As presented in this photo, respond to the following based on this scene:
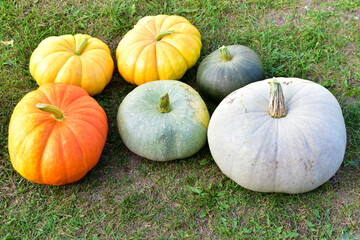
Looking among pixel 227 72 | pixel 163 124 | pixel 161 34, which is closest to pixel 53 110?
pixel 163 124

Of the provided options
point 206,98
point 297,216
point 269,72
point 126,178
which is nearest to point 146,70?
point 206,98

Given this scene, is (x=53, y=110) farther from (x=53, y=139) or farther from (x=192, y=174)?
(x=192, y=174)

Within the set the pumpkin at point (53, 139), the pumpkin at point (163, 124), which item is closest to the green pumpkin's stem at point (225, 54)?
the pumpkin at point (163, 124)

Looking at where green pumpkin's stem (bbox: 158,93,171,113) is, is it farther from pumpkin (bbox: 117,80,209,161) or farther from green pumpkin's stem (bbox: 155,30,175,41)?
green pumpkin's stem (bbox: 155,30,175,41)

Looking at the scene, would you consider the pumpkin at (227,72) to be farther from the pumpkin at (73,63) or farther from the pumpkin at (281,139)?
the pumpkin at (73,63)

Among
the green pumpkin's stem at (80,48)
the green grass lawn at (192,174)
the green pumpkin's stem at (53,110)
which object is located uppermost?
the green pumpkin's stem at (80,48)

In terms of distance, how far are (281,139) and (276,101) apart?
316 millimetres

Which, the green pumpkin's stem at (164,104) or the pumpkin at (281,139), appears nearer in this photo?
the pumpkin at (281,139)

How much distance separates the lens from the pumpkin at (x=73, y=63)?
A: 3.90 metres

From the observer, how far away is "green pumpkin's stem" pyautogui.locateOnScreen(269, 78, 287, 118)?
3.12 metres

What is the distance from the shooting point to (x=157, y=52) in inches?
159

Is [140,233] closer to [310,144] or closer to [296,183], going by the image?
[296,183]

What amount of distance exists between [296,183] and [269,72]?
1726mm

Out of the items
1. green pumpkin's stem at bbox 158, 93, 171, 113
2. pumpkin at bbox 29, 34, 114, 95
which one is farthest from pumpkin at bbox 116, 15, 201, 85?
green pumpkin's stem at bbox 158, 93, 171, 113
